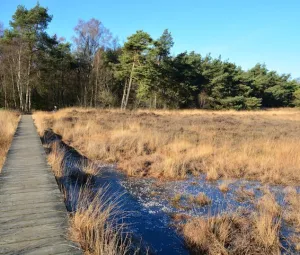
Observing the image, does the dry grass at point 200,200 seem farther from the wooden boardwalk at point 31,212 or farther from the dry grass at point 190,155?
the wooden boardwalk at point 31,212

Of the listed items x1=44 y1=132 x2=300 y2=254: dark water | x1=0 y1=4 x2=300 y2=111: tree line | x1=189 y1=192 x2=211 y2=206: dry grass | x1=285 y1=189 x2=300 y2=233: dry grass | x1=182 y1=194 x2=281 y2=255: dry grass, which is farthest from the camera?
x1=0 y1=4 x2=300 y2=111: tree line

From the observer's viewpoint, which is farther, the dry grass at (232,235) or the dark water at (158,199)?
the dark water at (158,199)

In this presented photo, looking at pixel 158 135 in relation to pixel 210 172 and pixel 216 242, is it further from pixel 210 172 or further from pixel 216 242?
pixel 216 242

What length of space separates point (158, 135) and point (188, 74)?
79.0ft

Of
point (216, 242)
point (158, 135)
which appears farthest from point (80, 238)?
point (158, 135)

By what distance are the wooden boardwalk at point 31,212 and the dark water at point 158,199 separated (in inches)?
17.0

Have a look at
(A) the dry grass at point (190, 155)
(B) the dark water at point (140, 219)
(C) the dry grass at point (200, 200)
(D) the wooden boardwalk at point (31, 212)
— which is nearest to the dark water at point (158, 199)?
(B) the dark water at point (140, 219)

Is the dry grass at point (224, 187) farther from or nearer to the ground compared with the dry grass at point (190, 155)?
Result: nearer to the ground

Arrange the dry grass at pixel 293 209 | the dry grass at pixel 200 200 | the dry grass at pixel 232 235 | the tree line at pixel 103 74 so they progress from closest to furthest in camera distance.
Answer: the dry grass at pixel 232 235, the dry grass at pixel 293 209, the dry grass at pixel 200 200, the tree line at pixel 103 74

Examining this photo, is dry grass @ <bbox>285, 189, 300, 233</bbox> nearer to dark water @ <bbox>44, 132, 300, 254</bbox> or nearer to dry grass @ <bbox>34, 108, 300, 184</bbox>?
dark water @ <bbox>44, 132, 300, 254</bbox>

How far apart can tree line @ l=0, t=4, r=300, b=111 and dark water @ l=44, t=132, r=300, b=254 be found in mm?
21334

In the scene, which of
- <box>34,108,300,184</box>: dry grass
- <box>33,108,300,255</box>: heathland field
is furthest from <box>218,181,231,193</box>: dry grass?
<box>34,108,300,184</box>: dry grass

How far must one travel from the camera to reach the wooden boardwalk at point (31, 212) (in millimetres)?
2842

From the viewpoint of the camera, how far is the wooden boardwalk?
284 centimetres
